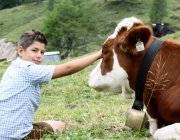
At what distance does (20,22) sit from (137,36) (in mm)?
73692

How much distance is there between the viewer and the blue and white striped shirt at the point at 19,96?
160 inches

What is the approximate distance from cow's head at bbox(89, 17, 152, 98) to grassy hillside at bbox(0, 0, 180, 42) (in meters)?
48.8

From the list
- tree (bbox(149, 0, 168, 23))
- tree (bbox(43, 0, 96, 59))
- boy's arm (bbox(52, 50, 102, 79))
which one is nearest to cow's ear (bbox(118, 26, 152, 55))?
boy's arm (bbox(52, 50, 102, 79))

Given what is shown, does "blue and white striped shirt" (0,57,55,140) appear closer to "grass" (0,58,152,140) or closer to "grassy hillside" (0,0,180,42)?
"grass" (0,58,152,140)

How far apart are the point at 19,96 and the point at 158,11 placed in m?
53.8

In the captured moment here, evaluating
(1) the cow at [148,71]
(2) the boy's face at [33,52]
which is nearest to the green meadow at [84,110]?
(1) the cow at [148,71]

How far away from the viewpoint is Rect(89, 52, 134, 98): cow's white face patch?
157 inches

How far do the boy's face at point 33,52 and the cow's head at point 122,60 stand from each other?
69 centimetres

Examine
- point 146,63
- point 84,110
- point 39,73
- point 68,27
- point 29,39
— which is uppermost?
point 29,39

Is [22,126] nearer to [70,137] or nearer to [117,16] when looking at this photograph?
[70,137]

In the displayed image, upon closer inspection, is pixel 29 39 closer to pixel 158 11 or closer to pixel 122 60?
pixel 122 60

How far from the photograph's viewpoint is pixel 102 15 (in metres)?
65.2

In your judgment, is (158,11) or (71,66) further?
(158,11)

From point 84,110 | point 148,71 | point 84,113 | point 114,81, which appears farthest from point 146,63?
point 84,110
